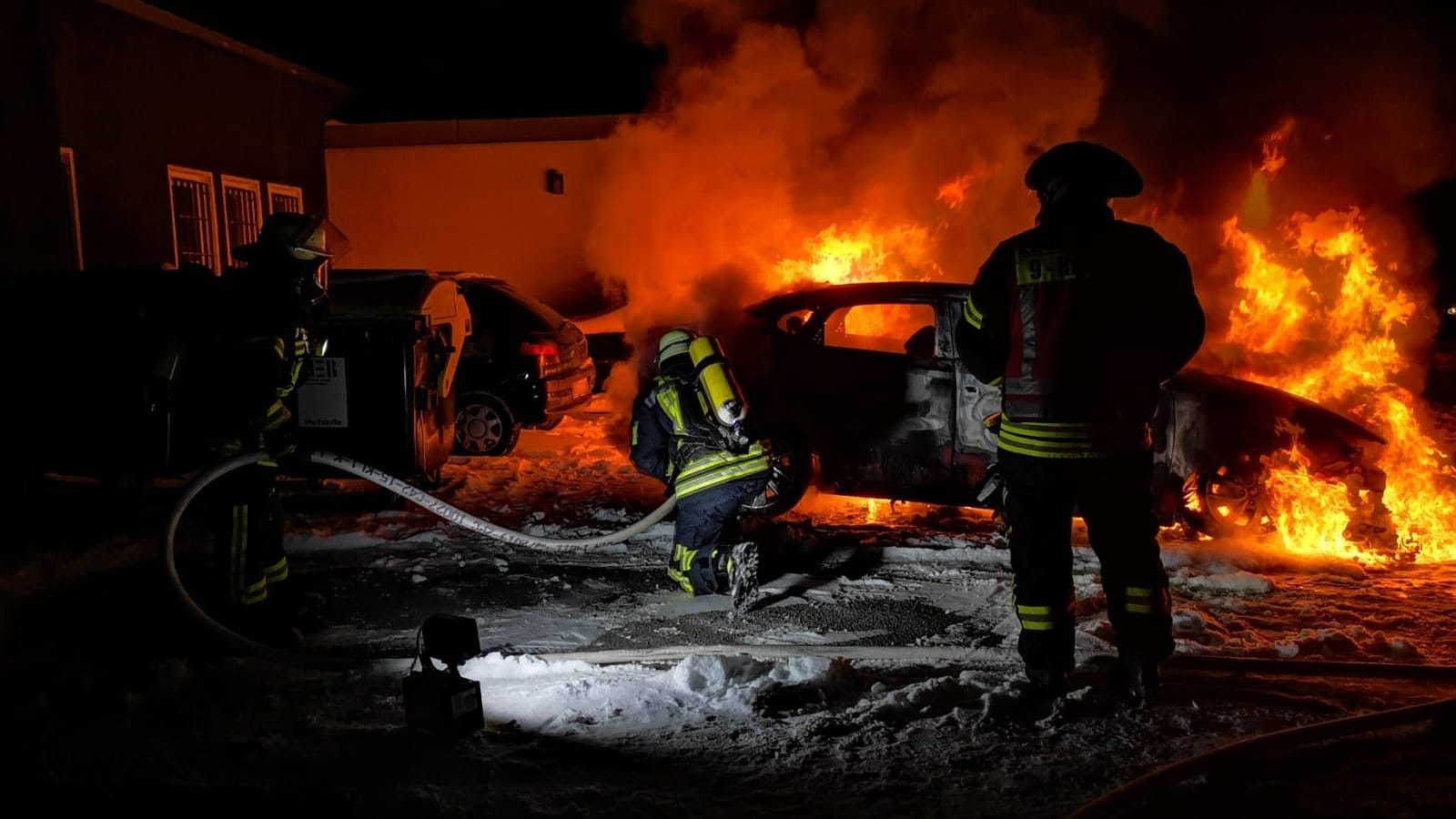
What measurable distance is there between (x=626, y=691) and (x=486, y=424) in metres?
5.94

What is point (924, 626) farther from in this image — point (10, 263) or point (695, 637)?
point (10, 263)

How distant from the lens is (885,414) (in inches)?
274

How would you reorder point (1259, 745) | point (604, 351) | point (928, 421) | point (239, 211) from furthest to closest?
point (239, 211) → point (604, 351) → point (928, 421) → point (1259, 745)

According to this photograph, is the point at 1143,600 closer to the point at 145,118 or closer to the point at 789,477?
the point at 789,477

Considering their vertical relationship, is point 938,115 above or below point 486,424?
above

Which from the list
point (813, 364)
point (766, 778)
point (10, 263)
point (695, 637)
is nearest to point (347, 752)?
point (766, 778)

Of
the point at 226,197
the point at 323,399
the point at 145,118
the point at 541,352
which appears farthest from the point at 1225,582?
the point at 226,197

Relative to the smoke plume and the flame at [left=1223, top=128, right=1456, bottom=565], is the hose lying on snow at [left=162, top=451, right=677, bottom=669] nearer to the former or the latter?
the flame at [left=1223, top=128, right=1456, bottom=565]

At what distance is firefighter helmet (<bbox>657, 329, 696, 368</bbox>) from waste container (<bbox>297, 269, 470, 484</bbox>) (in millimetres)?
2508

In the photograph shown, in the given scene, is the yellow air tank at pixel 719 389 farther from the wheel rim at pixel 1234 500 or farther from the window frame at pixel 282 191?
the window frame at pixel 282 191

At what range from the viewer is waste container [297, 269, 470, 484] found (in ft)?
23.5

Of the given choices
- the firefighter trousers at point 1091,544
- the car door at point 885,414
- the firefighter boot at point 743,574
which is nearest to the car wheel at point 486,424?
the car door at point 885,414

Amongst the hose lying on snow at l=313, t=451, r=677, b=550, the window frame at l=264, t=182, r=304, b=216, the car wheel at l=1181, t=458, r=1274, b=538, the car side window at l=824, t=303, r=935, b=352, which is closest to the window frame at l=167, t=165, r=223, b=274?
the window frame at l=264, t=182, r=304, b=216

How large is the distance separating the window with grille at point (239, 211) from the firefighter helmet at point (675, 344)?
10.4 meters
